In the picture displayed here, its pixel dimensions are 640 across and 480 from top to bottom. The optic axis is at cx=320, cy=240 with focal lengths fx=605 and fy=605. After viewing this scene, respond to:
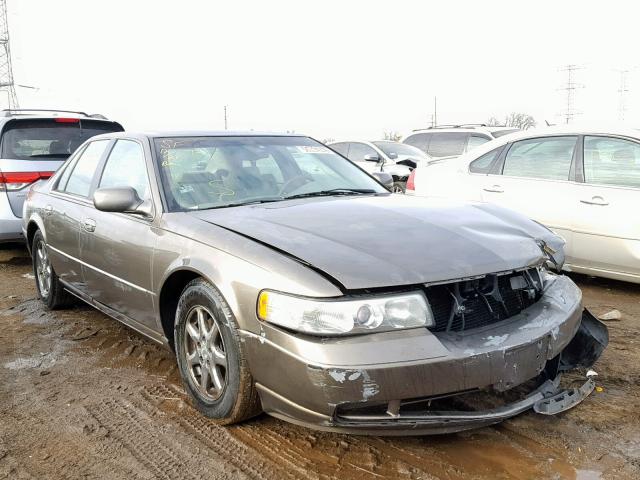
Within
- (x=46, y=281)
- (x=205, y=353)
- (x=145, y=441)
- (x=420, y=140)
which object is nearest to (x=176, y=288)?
(x=205, y=353)

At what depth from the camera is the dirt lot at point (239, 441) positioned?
8.36 ft

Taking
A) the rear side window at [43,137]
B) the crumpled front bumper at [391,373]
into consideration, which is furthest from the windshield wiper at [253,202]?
the rear side window at [43,137]

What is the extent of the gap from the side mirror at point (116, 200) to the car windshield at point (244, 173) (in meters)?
0.19

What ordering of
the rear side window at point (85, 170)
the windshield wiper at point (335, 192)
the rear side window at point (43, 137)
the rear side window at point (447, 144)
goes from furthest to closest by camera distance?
the rear side window at point (447, 144), the rear side window at point (43, 137), the rear side window at point (85, 170), the windshield wiper at point (335, 192)

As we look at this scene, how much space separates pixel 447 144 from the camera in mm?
12234

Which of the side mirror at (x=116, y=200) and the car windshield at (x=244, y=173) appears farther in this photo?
the car windshield at (x=244, y=173)

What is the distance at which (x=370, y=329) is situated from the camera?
2379mm

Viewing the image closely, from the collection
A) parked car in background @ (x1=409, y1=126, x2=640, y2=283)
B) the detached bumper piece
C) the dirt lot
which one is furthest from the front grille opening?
parked car in background @ (x1=409, y1=126, x2=640, y2=283)

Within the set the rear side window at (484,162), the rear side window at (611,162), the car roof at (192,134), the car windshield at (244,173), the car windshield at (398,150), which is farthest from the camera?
the car windshield at (398,150)

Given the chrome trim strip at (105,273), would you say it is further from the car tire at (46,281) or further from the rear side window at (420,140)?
the rear side window at (420,140)

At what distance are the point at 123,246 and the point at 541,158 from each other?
404 cm

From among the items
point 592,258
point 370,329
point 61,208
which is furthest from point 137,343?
point 592,258

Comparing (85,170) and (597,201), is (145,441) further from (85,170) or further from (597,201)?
(597,201)

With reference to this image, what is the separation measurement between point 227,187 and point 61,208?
69.6 inches
